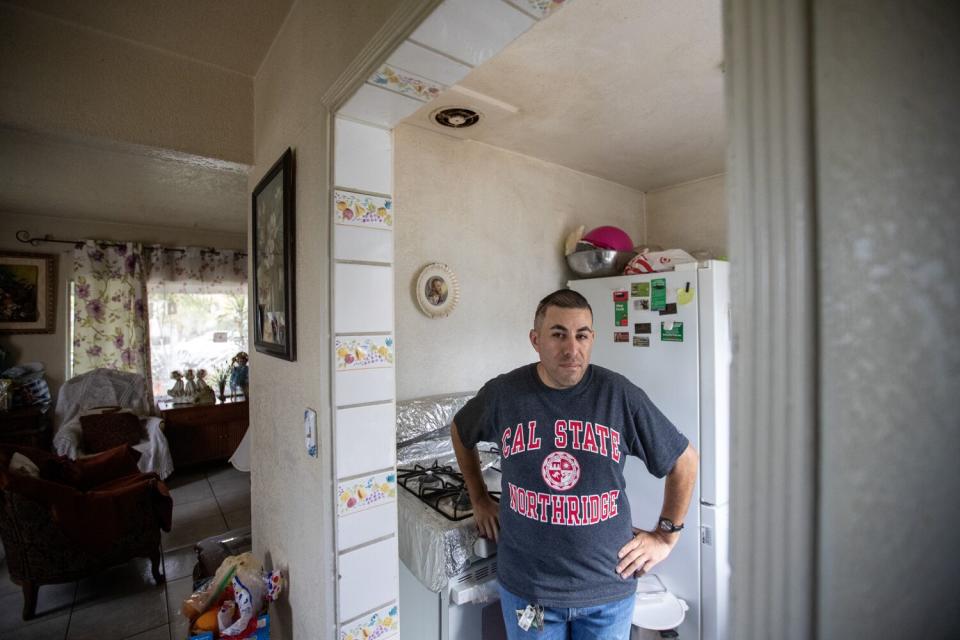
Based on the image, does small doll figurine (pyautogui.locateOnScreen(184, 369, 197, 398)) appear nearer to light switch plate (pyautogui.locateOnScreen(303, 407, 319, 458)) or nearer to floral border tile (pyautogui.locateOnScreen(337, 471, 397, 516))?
light switch plate (pyautogui.locateOnScreen(303, 407, 319, 458))

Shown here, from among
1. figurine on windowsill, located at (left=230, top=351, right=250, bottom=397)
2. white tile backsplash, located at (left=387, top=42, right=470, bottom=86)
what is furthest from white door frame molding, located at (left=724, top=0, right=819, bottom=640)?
figurine on windowsill, located at (left=230, top=351, right=250, bottom=397)

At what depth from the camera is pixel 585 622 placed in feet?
3.62

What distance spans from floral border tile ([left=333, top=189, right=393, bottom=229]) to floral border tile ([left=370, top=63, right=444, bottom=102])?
0.88ft

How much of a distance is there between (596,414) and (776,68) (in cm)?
96

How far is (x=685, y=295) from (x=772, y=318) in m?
1.79

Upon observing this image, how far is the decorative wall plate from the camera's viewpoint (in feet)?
6.80

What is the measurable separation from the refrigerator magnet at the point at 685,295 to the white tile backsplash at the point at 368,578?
5.03ft

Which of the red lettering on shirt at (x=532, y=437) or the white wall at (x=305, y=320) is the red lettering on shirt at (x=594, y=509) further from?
the white wall at (x=305, y=320)

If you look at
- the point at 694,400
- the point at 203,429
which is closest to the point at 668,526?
the point at 694,400

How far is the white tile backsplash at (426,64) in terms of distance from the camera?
815 mm

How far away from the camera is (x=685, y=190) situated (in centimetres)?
291

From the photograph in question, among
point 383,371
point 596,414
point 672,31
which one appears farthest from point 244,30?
point 596,414

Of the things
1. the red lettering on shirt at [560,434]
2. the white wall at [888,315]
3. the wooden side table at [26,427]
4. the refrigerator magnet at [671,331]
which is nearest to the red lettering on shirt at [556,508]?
the red lettering on shirt at [560,434]

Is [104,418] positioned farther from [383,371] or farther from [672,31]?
[672,31]
